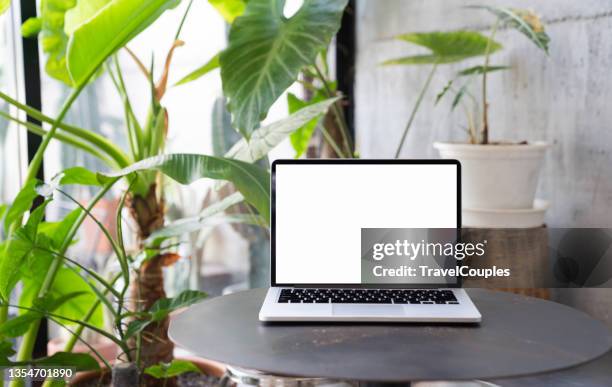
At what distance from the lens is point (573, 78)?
183 cm

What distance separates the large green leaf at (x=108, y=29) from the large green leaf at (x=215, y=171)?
263 millimetres

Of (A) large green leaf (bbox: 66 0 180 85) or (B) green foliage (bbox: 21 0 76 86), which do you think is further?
(B) green foliage (bbox: 21 0 76 86)

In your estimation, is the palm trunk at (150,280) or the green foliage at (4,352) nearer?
the green foliage at (4,352)

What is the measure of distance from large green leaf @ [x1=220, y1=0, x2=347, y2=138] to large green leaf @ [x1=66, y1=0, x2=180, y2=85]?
0.53 feet

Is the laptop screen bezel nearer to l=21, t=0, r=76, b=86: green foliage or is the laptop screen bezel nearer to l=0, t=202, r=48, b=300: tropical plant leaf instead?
l=0, t=202, r=48, b=300: tropical plant leaf

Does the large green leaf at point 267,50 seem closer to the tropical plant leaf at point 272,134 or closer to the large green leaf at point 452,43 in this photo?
the tropical plant leaf at point 272,134

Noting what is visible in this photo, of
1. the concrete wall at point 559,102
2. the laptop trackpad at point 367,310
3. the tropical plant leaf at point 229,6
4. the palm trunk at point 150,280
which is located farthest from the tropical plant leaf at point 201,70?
the laptop trackpad at point 367,310

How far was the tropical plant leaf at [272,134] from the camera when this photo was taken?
5.48ft

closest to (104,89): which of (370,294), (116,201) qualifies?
(116,201)

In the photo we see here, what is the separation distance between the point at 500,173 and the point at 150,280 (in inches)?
35.0

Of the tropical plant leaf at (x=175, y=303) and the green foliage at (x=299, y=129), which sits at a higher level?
the green foliage at (x=299, y=129)

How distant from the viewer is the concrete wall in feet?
Result: 5.80

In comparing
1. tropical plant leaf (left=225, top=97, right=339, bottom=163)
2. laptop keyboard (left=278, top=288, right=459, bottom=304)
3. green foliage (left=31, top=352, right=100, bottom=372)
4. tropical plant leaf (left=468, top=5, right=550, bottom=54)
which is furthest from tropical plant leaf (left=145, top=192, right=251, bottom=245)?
tropical plant leaf (left=468, top=5, right=550, bottom=54)

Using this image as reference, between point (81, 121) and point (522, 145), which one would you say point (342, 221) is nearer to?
point (522, 145)
